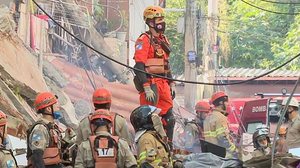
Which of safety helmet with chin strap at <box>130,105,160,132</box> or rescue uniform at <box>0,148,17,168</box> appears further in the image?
rescue uniform at <box>0,148,17,168</box>

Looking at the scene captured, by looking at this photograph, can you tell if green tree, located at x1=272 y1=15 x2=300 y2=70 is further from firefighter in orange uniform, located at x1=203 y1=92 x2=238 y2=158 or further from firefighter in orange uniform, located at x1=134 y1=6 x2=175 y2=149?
firefighter in orange uniform, located at x1=134 y1=6 x2=175 y2=149

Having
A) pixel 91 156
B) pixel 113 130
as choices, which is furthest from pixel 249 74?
pixel 91 156

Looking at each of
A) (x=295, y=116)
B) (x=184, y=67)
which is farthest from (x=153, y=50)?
(x=184, y=67)

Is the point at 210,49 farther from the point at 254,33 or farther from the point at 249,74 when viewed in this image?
the point at 249,74

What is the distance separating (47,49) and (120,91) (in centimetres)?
208

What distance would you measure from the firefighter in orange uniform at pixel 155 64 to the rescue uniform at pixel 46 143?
155 cm

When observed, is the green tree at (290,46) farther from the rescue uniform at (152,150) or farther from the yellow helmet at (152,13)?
the rescue uniform at (152,150)

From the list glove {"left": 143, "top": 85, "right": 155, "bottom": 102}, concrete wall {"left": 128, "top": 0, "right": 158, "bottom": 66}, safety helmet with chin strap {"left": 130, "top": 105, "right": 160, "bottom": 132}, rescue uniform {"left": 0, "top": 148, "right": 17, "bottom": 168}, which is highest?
concrete wall {"left": 128, "top": 0, "right": 158, "bottom": 66}

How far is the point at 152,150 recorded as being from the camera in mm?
11359

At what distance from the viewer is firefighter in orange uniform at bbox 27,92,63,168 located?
1139cm

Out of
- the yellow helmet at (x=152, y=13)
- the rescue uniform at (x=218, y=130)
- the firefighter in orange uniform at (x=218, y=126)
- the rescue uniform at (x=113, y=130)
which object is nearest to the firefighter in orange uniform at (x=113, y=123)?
the rescue uniform at (x=113, y=130)

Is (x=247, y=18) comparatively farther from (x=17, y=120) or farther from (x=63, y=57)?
(x=17, y=120)

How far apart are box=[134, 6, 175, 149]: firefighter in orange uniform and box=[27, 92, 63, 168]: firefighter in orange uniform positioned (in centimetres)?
133

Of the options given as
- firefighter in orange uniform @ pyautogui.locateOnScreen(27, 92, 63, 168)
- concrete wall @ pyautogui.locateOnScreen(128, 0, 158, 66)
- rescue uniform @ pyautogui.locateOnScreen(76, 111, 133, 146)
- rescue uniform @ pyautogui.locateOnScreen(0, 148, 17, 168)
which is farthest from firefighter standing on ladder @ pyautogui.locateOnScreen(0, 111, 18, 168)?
concrete wall @ pyautogui.locateOnScreen(128, 0, 158, 66)
